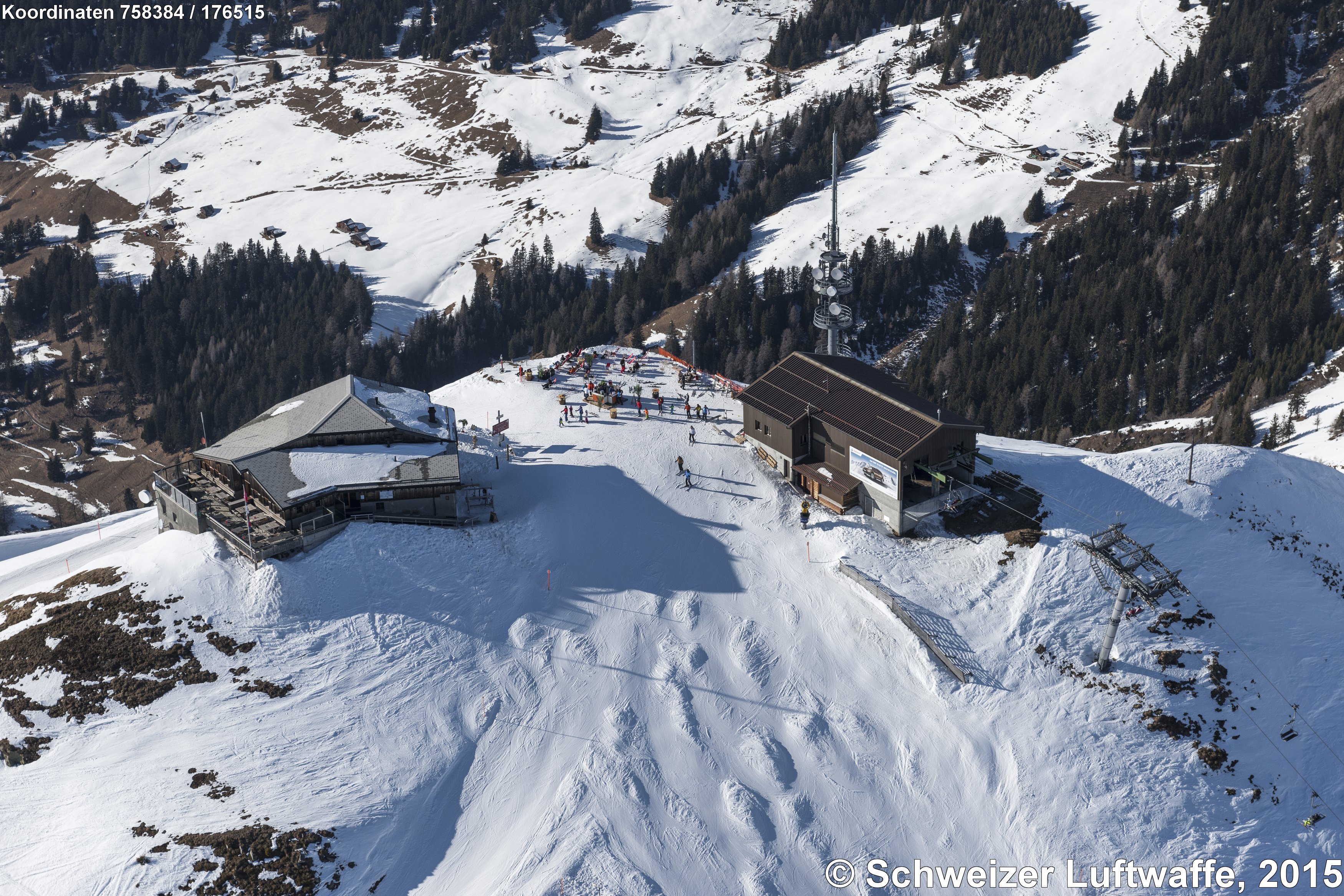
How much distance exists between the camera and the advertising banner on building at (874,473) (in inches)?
1984

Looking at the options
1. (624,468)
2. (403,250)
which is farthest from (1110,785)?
(403,250)

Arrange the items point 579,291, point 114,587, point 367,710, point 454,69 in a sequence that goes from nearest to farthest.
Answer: point 367,710 < point 114,587 < point 579,291 < point 454,69

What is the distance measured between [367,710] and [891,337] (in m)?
89.8

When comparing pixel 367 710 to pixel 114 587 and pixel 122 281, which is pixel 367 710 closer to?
pixel 114 587

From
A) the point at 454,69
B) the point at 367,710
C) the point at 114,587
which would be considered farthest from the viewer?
the point at 454,69

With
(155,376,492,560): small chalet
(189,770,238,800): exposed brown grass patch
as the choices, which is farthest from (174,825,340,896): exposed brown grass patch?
(155,376,492,560): small chalet

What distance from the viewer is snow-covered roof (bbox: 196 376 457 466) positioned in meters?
53.2

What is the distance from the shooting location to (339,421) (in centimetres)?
5416

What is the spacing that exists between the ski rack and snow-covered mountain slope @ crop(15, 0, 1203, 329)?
86.4 meters

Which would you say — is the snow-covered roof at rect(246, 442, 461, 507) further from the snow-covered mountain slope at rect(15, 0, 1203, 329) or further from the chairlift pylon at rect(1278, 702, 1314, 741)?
the snow-covered mountain slope at rect(15, 0, 1203, 329)

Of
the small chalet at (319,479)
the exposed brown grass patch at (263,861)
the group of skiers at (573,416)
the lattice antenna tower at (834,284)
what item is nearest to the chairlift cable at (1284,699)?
the lattice antenna tower at (834,284)

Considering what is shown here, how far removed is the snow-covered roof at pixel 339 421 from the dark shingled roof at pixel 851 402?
18.7m

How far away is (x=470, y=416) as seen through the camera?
6712 cm

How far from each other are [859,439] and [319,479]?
28.3m
